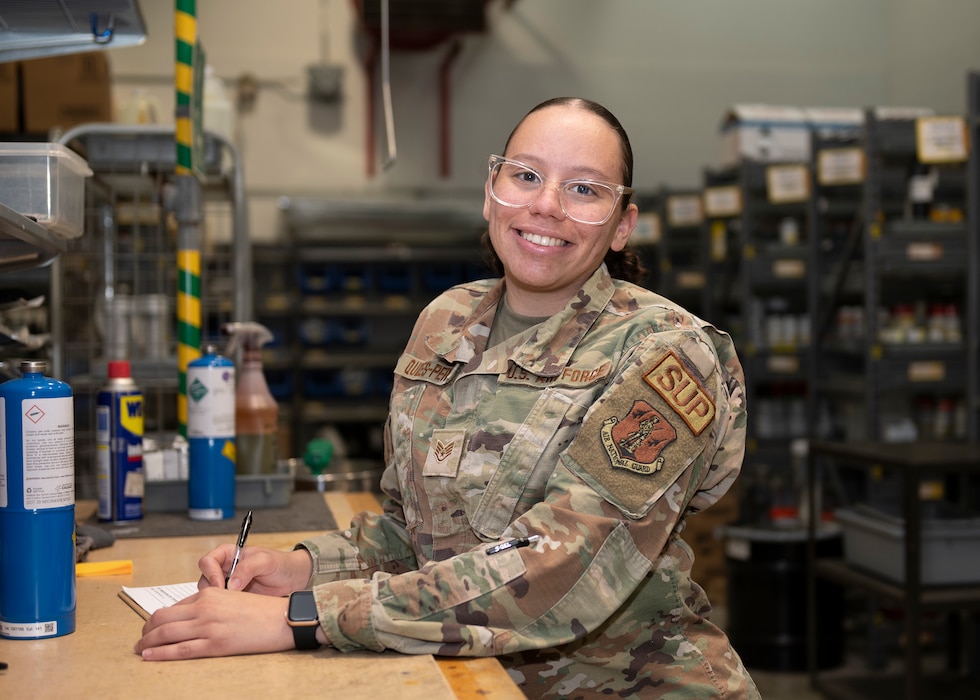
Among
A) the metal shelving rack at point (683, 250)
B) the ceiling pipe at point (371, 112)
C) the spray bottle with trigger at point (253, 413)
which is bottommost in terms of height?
the spray bottle with trigger at point (253, 413)

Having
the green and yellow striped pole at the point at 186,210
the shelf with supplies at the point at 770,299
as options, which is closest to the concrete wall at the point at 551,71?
the shelf with supplies at the point at 770,299

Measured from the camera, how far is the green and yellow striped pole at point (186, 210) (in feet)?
7.64

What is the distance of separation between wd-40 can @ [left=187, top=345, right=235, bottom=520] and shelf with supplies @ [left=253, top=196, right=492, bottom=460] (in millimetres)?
4841

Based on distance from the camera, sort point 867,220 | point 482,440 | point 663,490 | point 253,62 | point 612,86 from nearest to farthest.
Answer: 1. point 663,490
2. point 482,440
3. point 867,220
4. point 253,62
5. point 612,86

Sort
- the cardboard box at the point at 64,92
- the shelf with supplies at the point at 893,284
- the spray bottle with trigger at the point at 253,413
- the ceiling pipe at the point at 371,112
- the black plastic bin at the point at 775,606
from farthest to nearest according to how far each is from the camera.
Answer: the ceiling pipe at the point at 371,112
the cardboard box at the point at 64,92
the shelf with supplies at the point at 893,284
the black plastic bin at the point at 775,606
the spray bottle with trigger at the point at 253,413

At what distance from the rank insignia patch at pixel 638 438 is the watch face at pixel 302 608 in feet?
1.36

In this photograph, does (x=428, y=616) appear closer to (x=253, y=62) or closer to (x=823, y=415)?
(x=823, y=415)

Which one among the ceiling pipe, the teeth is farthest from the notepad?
the ceiling pipe

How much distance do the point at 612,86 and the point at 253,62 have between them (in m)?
2.82

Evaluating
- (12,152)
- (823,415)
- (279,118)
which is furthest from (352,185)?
(12,152)

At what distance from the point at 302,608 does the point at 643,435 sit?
1.58 feet

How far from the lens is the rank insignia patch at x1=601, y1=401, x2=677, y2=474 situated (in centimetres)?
131

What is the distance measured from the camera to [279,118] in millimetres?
7676

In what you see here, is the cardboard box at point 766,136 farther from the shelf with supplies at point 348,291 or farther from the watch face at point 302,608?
the watch face at point 302,608
